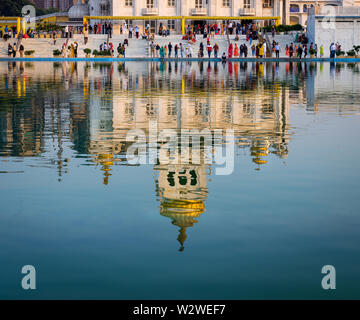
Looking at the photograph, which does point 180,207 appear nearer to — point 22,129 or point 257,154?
point 257,154

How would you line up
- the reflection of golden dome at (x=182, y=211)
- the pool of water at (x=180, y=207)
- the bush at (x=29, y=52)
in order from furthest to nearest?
the bush at (x=29, y=52) < the reflection of golden dome at (x=182, y=211) < the pool of water at (x=180, y=207)

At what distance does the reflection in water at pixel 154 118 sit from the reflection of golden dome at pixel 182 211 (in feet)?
0.04

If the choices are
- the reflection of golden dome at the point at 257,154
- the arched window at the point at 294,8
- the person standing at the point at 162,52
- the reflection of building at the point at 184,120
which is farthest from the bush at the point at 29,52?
the arched window at the point at 294,8

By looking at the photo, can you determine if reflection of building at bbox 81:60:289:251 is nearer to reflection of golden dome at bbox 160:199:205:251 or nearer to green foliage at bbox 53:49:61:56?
reflection of golden dome at bbox 160:199:205:251

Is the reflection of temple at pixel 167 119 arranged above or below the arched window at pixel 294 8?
below

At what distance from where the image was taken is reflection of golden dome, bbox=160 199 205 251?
8.96 meters

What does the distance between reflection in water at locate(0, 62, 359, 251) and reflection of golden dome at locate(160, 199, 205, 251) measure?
11 mm

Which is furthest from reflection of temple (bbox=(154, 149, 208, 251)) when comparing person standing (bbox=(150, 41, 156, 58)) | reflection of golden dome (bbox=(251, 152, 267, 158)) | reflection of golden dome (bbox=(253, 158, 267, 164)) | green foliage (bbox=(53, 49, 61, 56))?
person standing (bbox=(150, 41, 156, 58))

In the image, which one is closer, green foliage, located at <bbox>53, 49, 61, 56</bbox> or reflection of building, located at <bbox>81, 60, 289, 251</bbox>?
reflection of building, located at <bbox>81, 60, 289, 251</bbox>

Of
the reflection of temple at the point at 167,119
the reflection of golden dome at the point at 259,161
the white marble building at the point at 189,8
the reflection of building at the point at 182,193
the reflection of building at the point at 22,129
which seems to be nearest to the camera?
the reflection of building at the point at 182,193

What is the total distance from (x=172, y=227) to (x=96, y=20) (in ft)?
278

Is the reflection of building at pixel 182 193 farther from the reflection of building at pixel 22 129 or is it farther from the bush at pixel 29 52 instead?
the bush at pixel 29 52

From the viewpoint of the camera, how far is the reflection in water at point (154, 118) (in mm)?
11898
